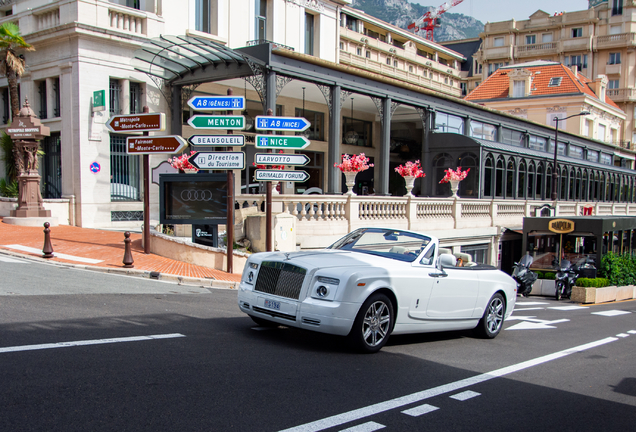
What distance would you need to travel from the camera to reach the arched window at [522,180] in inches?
1305

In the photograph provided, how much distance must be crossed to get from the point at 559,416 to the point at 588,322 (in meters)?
8.23

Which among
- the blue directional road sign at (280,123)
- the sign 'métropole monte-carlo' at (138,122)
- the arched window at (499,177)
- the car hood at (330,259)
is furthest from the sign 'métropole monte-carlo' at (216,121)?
the arched window at (499,177)

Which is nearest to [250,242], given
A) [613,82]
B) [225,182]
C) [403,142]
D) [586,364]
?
[225,182]

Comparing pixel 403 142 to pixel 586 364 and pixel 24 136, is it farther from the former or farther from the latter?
pixel 586 364

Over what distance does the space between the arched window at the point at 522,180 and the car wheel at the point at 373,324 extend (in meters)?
28.6

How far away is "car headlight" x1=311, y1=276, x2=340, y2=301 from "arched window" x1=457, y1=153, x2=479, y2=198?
24133mm

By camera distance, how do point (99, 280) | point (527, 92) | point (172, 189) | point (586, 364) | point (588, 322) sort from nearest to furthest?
point (586, 364), point (99, 280), point (588, 322), point (172, 189), point (527, 92)

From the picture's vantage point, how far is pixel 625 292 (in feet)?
67.4

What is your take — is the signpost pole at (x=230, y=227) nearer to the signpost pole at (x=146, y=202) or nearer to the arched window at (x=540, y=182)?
the signpost pole at (x=146, y=202)

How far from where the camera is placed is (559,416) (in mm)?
4852

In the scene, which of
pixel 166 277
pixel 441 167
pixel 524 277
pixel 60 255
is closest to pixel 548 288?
pixel 524 277

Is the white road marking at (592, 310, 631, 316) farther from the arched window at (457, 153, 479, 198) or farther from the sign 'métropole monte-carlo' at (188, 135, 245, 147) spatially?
the arched window at (457, 153, 479, 198)

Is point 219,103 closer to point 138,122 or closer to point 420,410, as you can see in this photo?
point 138,122

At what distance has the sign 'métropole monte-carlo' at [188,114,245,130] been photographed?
12.5 meters
